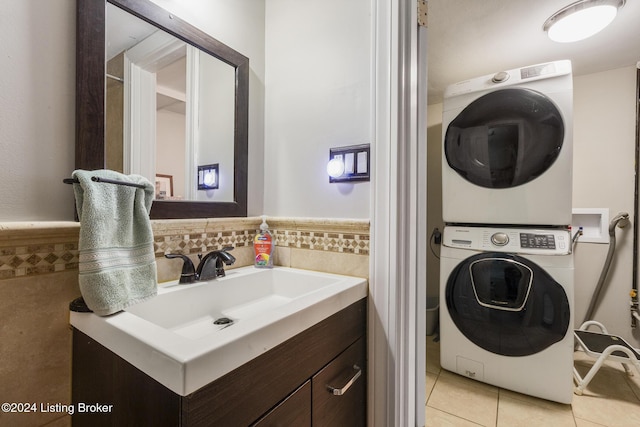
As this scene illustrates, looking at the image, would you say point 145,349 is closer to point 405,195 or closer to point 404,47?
point 405,195

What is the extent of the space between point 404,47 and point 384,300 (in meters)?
0.86

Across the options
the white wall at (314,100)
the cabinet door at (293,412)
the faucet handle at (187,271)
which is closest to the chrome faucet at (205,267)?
the faucet handle at (187,271)

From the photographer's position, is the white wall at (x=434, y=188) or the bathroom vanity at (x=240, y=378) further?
the white wall at (x=434, y=188)

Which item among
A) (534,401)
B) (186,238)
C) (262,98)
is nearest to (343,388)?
(186,238)

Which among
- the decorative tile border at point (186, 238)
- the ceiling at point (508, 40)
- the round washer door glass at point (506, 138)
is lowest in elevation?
the decorative tile border at point (186, 238)

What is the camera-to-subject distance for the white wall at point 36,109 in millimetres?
578

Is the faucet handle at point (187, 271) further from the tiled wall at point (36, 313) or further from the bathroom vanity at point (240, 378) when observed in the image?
the tiled wall at point (36, 313)

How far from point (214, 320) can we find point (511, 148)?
5.79ft

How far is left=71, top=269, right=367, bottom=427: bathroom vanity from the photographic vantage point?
1.39 ft

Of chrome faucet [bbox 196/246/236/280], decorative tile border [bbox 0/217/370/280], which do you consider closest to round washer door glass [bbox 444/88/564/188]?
decorative tile border [bbox 0/217/370/280]

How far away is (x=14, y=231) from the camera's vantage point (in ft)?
1.83

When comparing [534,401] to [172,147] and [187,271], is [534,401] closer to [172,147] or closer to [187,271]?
[187,271]

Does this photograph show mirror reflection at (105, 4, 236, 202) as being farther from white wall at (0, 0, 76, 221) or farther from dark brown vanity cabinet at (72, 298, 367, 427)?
dark brown vanity cabinet at (72, 298, 367, 427)

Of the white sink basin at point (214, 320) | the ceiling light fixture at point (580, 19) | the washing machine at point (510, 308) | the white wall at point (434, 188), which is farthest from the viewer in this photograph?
the white wall at point (434, 188)
